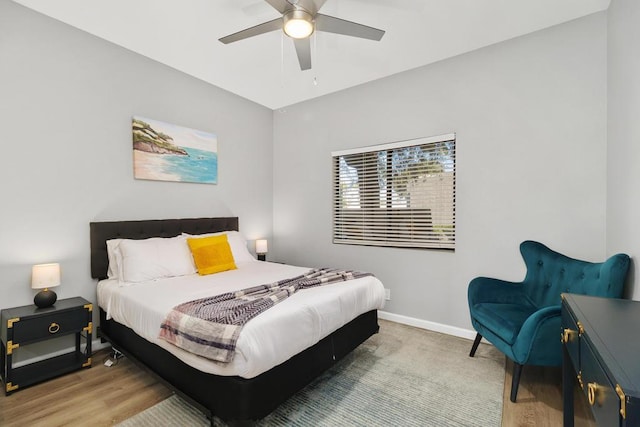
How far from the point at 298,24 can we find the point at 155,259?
2.38 meters

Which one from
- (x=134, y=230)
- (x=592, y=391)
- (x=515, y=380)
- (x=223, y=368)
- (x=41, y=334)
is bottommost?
(x=515, y=380)

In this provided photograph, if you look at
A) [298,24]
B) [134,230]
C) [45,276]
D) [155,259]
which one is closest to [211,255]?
[155,259]

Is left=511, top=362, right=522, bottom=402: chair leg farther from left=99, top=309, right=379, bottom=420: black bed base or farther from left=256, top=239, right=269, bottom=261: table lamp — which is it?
left=256, top=239, right=269, bottom=261: table lamp

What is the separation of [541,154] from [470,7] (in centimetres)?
140

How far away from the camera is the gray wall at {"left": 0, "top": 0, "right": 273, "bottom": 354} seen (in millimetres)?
2406

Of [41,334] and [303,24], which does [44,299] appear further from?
[303,24]

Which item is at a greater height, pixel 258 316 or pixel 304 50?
pixel 304 50

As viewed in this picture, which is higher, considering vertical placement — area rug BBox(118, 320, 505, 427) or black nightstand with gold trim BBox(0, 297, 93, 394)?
black nightstand with gold trim BBox(0, 297, 93, 394)

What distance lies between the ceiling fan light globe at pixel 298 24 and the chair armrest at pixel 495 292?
8.01 feet

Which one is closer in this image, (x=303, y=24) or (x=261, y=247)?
(x=303, y=24)

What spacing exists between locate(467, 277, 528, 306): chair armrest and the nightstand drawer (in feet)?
10.7

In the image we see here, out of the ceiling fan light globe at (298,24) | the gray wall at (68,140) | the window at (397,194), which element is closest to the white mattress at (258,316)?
the gray wall at (68,140)

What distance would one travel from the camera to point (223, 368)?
1581 millimetres

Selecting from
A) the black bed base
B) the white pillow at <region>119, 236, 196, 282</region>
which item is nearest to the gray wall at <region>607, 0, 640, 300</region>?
the black bed base
